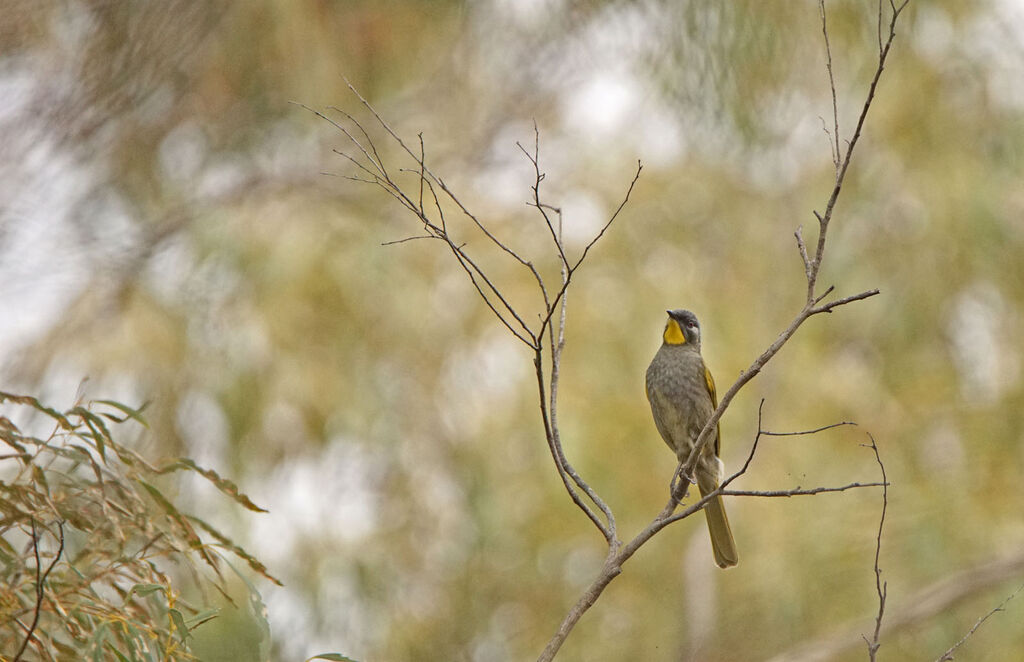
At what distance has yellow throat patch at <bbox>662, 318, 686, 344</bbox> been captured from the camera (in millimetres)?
3527

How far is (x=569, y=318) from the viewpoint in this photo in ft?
21.9

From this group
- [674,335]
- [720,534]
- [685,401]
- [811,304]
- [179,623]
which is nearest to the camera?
[811,304]

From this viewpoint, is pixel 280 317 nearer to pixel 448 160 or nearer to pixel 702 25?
pixel 448 160

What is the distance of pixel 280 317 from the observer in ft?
19.0

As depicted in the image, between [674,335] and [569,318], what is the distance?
315 cm

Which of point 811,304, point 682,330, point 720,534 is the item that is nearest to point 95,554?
point 811,304

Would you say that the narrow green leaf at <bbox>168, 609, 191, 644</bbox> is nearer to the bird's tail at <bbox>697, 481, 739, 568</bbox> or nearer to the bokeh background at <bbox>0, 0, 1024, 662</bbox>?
the bird's tail at <bbox>697, 481, 739, 568</bbox>

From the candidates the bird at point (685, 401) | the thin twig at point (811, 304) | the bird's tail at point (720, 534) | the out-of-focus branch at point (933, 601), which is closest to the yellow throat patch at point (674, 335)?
the bird at point (685, 401)

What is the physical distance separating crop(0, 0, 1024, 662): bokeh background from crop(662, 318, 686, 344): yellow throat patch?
99 cm

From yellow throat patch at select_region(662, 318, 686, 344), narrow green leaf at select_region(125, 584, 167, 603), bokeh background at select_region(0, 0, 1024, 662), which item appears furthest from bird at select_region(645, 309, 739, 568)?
narrow green leaf at select_region(125, 584, 167, 603)

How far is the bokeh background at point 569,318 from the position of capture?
16.7 ft

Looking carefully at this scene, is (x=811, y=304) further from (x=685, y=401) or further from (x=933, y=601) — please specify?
(x=933, y=601)

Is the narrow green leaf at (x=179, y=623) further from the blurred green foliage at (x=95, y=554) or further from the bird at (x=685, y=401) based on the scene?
the bird at (x=685, y=401)

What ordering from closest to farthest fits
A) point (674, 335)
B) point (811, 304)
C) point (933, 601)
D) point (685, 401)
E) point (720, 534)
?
point (811, 304), point (720, 534), point (685, 401), point (674, 335), point (933, 601)
